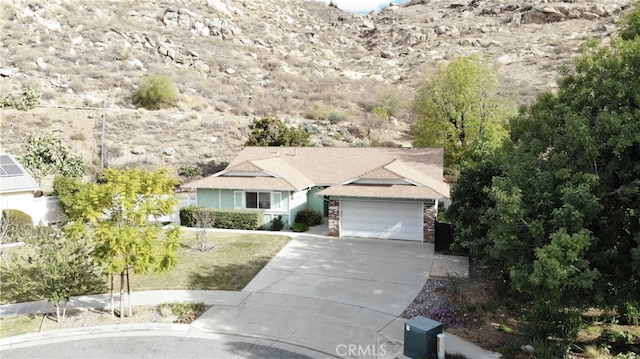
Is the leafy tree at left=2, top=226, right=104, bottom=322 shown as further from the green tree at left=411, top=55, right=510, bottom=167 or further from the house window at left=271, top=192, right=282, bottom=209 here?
the green tree at left=411, top=55, right=510, bottom=167

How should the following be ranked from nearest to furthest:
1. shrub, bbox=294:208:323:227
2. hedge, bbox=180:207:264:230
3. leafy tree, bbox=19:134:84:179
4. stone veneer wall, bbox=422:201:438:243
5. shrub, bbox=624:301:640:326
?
shrub, bbox=624:301:640:326
stone veneer wall, bbox=422:201:438:243
hedge, bbox=180:207:264:230
shrub, bbox=294:208:323:227
leafy tree, bbox=19:134:84:179

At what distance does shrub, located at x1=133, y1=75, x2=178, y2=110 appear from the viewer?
48281mm

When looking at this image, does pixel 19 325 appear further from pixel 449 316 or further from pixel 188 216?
pixel 188 216

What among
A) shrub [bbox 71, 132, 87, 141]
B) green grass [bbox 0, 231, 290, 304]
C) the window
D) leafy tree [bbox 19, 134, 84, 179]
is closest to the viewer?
green grass [bbox 0, 231, 290, 304]

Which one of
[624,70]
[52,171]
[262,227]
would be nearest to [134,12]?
[52,171]

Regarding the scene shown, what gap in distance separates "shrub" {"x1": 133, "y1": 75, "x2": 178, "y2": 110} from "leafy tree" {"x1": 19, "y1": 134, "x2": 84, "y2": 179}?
1514 cm

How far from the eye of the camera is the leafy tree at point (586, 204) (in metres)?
8.51

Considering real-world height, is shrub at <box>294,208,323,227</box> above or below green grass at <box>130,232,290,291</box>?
above

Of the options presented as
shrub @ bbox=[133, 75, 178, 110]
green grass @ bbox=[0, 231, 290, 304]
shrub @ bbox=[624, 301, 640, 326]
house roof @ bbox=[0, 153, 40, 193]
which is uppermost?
shrub @ bbox=[133, 75, 178, 110]

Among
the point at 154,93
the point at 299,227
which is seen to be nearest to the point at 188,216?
the point at 299,227

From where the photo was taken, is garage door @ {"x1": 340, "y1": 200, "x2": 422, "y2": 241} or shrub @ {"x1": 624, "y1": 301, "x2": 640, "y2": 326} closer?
shrub @ {"x1": 624, "y1": 301, "x2": 640, "y2": 326}

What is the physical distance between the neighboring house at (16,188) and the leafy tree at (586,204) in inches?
987

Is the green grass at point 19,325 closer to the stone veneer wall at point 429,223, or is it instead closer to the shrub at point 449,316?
the shrub at point 449,316

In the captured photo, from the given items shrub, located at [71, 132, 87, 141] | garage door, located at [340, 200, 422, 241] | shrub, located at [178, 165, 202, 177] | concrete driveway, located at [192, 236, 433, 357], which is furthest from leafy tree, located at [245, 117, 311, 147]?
concrete driveway, located at [192, 236, 433, 357]
